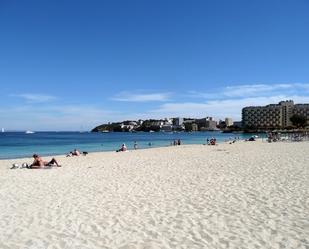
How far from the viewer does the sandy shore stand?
6320 mm

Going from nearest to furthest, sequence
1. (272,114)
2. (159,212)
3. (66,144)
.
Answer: (159,212)
(66,144)
(272,114)

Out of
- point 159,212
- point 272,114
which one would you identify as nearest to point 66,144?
point 159,212

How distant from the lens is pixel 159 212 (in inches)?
328

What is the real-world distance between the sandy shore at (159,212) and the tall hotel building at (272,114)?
174487 millimetres

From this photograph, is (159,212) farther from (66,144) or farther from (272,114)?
(272,114)

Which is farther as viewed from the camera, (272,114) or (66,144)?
(272,114)

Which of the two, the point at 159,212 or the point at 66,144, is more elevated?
the point at 66,144

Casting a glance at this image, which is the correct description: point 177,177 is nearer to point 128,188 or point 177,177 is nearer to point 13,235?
point 128,188

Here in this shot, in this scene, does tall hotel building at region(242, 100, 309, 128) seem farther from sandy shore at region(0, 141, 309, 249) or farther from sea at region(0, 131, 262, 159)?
sandy shore at region(0, 141, 309, 249)

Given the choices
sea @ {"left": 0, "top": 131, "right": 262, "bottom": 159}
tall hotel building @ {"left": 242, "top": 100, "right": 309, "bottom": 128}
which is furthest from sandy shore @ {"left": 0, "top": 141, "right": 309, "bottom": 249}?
tall hotel building @ {"left": 242, "top": 100, "right": 309, "bottom": 128}

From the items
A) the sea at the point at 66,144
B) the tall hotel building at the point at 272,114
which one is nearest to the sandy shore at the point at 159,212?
the sea at the point at 66,144

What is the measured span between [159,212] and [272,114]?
7171 inches

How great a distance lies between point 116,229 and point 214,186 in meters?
5.36

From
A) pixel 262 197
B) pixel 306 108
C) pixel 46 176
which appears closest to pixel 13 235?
pixel 262 197
